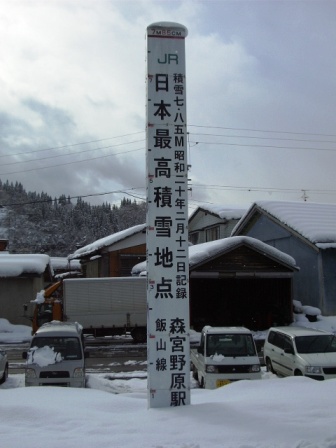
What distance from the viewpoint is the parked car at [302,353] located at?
500 inches

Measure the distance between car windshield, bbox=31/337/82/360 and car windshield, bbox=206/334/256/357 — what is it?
358 cm

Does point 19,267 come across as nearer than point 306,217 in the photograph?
Yes

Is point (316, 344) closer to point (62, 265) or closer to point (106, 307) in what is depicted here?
point (106, 307)

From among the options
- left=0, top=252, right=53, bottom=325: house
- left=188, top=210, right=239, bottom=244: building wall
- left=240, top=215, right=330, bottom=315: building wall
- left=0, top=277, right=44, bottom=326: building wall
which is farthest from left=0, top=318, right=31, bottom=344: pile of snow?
left=188, top=210, right=239, bottom=244: building wall

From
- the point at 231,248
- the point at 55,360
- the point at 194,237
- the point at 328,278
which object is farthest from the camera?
the point at 194,237

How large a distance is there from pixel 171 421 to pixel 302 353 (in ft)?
24.9

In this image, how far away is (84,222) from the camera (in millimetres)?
98500

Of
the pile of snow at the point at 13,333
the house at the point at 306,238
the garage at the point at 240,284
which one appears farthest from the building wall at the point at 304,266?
the pile of snow at the point at 13,333

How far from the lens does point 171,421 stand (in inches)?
270

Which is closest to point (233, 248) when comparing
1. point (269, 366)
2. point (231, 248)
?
point (231, 248)

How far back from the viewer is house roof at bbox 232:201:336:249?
28453 mm

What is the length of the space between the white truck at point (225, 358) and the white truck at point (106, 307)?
10.4m

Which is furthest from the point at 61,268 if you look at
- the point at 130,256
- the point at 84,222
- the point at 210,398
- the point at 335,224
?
the point at 210,398

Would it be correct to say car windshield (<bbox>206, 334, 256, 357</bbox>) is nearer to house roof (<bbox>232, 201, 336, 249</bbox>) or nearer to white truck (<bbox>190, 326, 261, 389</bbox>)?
white truck (<bbox>190, 326, 261, 389</bbox>)
